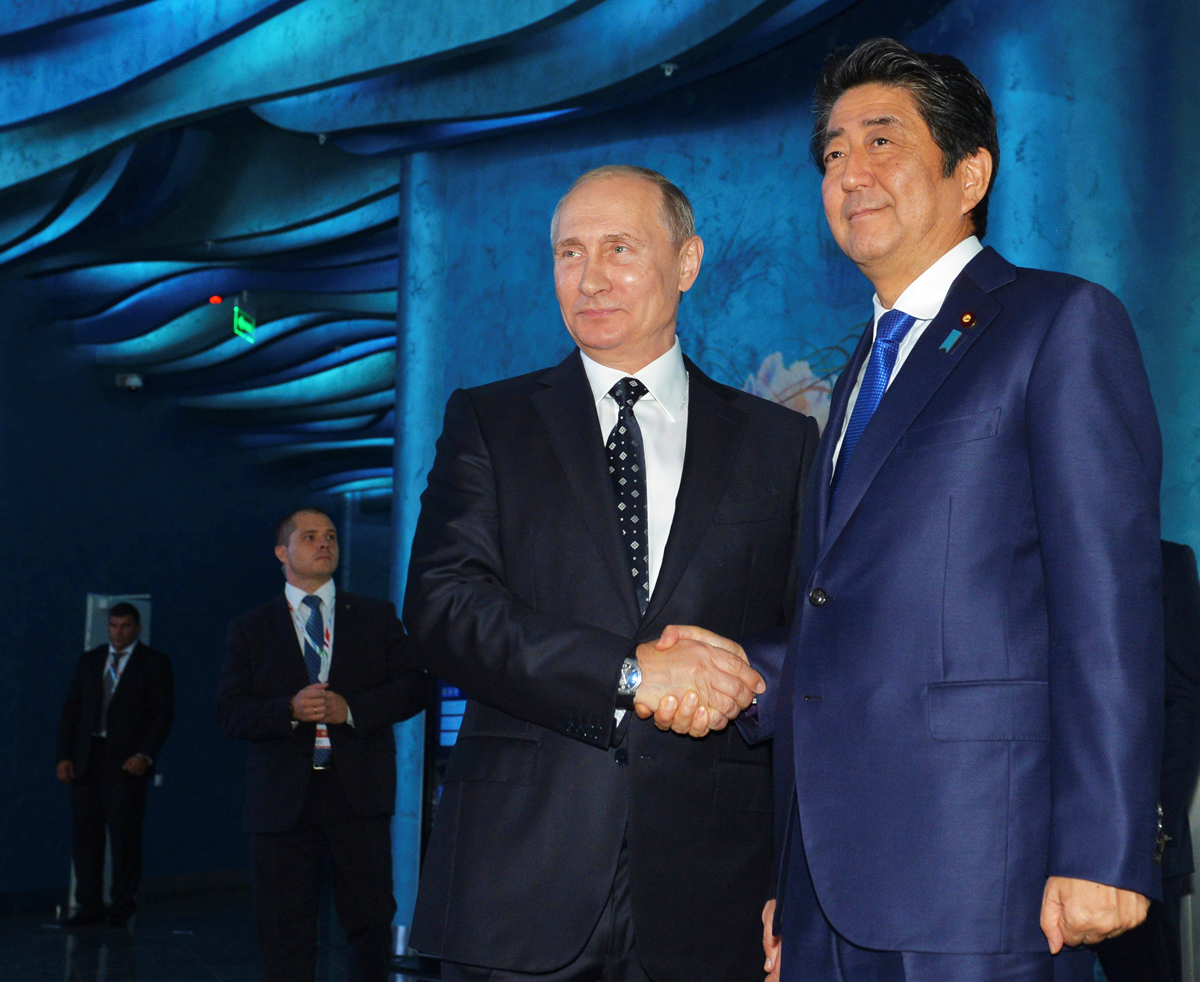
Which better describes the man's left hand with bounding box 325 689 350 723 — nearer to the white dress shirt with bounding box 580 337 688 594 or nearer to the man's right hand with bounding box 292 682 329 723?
the man's right hand with bounding box 292 682 329 723

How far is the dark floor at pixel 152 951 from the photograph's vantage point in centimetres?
662

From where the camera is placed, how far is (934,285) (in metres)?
1.86

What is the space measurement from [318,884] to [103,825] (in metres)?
4.84

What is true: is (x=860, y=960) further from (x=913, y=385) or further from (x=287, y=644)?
(x=287, y=644)

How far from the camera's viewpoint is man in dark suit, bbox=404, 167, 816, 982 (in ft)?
6.41

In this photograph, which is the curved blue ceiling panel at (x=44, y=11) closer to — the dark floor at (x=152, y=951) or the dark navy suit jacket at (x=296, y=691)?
the dark navy suit jacket at (x=296, y=691)

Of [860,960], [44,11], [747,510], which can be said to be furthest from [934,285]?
[44,11]

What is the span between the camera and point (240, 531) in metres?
13.3

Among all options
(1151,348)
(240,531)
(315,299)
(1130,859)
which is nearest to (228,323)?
(315,299)

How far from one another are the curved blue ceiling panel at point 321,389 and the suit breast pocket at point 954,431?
991 cm

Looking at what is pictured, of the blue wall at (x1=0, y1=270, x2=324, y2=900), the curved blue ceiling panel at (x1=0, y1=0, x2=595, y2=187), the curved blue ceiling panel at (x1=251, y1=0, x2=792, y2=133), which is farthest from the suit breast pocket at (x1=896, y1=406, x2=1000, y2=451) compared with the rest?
the blue wall at (x1=0, y1=270, x2=324, y2=900)

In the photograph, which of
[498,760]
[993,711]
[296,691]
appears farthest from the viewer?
[296,691]

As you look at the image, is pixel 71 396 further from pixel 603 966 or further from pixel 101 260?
pixel 603 966

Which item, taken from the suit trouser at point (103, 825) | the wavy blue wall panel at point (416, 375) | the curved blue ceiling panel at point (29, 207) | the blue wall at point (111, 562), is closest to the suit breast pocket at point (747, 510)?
the wavy blue wall panel at point (416, 375)
